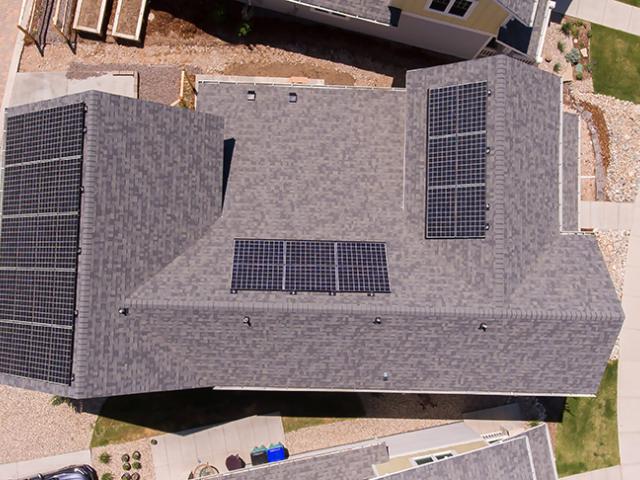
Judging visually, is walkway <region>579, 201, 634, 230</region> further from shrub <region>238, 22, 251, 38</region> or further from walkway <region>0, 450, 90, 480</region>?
walkway <region>0, 450, 90, 480</region>

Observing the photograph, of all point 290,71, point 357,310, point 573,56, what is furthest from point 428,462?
point 573,56

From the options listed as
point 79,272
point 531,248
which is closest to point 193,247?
point 79,272

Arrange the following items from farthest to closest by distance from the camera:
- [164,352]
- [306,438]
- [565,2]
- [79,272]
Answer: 1. [565,2]
2. [306,438]
3. [164,352]
4. [79,272]

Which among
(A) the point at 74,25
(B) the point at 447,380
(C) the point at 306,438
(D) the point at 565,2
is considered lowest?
(C) the point at 306,438

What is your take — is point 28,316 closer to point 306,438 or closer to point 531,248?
point 306,438

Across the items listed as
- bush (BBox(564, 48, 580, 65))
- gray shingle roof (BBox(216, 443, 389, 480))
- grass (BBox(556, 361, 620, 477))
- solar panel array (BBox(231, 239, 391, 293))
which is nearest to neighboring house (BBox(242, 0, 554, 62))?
bush (BBox(564, 48, 580, 65))

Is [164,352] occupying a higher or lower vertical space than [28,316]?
lower

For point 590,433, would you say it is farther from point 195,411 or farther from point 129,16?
point 129,16
